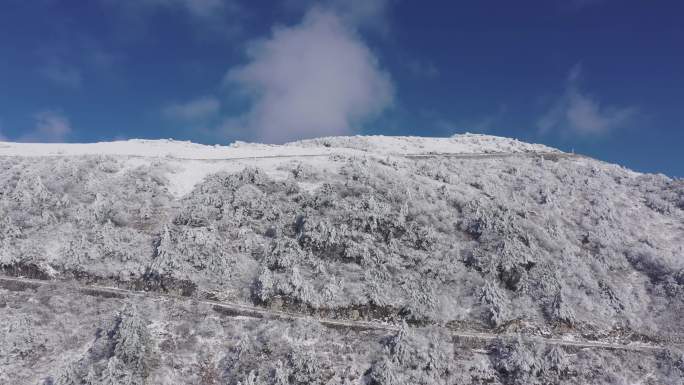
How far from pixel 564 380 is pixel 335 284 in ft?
41.6

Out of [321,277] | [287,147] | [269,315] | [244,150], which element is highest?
Answer: [287,147]

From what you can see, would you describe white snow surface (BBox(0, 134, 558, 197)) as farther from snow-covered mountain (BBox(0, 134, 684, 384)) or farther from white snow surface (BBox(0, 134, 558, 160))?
snow-covered mountain (BBox(0, 134, 684, 384))

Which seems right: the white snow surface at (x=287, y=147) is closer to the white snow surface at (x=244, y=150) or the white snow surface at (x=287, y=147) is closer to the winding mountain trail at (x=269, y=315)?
the white snow surface at (x=244, y=150)

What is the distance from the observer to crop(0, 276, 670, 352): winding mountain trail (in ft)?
81.7

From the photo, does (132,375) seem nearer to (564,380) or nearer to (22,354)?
(22,354)

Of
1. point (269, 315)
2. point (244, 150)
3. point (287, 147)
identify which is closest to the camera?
point (269, 315)

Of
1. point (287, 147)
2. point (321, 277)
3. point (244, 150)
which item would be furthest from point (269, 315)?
point (287, 147)

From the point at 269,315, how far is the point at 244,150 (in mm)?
29259

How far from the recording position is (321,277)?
2730cm

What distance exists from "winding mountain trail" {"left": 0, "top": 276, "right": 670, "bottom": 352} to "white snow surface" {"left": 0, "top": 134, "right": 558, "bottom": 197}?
11.1 meters

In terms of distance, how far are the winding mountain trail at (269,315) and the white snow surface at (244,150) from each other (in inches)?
436

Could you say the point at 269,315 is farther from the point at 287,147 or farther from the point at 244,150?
the point at 287,147

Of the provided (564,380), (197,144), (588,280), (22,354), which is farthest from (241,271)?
(197,144)

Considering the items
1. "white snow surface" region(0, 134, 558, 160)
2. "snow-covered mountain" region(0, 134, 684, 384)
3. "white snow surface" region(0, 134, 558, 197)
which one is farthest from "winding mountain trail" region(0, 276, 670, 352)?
"white snow surface" region(0, 134, 558, 160)
